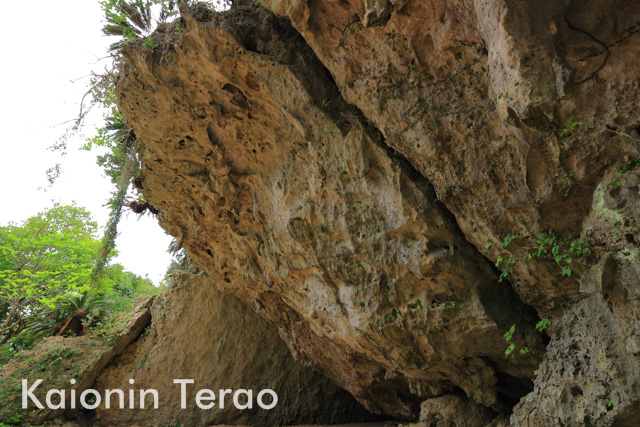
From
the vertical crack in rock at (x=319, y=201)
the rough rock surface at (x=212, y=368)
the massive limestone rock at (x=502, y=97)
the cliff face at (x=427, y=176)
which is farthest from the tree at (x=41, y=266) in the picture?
the massive limestone rock at (x=502, y=97)

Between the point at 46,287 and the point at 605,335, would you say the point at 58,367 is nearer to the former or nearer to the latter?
the point at 46,287

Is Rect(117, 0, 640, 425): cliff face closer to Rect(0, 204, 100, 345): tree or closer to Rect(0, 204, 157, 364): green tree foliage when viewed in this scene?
Rect(0, 204, 157, 364): green tree foliage

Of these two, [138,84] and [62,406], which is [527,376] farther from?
[62,406]

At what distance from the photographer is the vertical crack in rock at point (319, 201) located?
19.9 ft

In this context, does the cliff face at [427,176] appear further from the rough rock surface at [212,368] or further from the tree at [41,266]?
the tree at [41,266]

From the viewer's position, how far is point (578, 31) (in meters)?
4.03

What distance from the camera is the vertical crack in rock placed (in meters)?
6.07

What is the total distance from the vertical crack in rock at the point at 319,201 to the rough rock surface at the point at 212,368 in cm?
333

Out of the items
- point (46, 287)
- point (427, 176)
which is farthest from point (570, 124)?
point (46, 287)

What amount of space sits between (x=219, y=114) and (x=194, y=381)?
22.2ft

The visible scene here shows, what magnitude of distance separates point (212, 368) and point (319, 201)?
6.13m

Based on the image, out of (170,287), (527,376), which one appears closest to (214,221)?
(170,287)

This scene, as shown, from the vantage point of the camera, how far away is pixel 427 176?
578cm

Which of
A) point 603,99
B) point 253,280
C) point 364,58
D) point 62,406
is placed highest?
point 364,58
